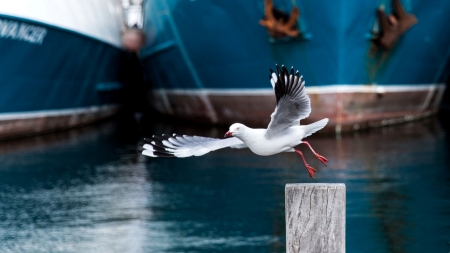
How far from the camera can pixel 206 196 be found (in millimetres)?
8070

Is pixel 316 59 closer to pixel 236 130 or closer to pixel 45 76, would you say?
pixel 45 76

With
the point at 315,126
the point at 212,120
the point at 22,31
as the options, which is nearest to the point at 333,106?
the point at 212,120

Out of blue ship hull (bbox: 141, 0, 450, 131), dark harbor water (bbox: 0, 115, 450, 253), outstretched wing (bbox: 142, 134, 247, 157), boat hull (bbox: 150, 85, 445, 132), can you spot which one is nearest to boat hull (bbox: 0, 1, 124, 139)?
dark harbor water (bbox: 0, 115, 450, 253)

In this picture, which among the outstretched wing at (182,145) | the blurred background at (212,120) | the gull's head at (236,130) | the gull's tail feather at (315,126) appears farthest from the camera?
the blurred background at (212,120)

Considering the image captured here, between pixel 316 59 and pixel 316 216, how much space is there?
8933mm

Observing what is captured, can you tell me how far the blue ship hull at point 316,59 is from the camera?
12438 millimetres

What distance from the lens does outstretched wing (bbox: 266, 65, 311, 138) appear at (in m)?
3.71

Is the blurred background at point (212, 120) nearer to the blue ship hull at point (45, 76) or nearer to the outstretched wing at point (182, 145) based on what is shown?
the blue ship hull at point (45, 76)

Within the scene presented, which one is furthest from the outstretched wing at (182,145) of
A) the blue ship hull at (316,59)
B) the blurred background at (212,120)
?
the blue ship hull at (316,59)

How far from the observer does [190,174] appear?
31.6ft

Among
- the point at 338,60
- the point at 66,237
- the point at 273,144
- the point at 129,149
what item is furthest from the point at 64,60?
the point at 273,144

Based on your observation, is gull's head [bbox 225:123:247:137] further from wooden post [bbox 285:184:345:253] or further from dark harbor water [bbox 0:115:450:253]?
dark harbor water [bbox 0:115:450:253]

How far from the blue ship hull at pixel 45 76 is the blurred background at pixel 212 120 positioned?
4 cm

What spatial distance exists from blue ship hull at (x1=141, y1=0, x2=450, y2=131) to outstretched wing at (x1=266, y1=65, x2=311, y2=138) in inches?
335
